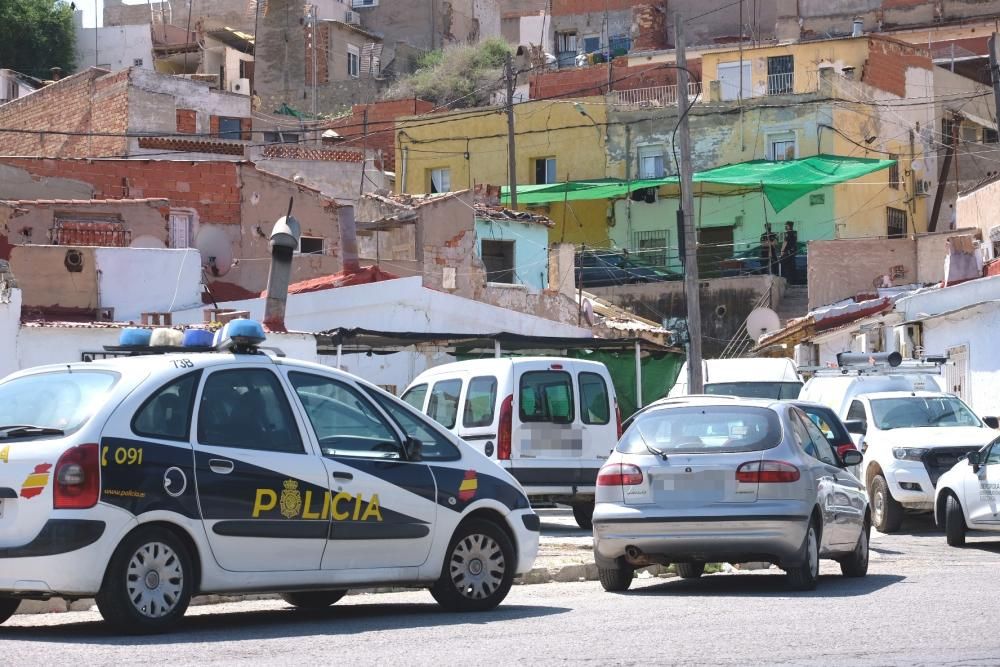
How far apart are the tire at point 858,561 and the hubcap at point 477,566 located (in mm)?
3790

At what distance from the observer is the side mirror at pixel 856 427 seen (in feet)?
64.7

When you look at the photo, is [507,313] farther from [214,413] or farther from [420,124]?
[420,124]

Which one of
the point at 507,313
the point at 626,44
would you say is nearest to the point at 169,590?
the point at 507,313

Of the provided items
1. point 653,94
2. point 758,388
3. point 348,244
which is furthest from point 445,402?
point 653,94

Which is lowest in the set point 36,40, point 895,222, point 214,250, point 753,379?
point 753,379

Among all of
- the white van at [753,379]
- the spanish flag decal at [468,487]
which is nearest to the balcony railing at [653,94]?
the white van at [753,379]

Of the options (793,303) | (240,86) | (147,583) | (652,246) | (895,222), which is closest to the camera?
(147,583)

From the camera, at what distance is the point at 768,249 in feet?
172

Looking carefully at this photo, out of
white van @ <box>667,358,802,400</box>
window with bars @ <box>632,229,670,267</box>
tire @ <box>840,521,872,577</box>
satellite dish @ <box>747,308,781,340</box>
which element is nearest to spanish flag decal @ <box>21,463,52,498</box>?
tire @ <box>840,521,872,577</box>

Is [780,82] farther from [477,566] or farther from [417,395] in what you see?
[477,566]

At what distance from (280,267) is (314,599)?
14.4 meters

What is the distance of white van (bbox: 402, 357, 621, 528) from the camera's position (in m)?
17.8

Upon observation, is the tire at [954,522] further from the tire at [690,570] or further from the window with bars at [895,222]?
the window with bars at [895,222]

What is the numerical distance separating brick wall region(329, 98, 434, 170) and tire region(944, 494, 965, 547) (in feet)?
153
